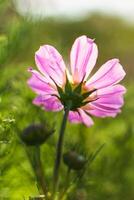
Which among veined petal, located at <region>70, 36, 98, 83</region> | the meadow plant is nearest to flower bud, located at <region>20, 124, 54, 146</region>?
the meadow plant

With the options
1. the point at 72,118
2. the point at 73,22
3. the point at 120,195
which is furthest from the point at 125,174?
the point at 73,22

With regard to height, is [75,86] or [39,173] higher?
[75,86]

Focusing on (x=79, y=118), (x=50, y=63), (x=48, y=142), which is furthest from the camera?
(x=48, y=142)

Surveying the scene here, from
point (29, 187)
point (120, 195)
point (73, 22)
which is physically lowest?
point (120, 195)

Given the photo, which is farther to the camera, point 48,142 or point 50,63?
point 48,142

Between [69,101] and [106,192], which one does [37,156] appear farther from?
[106,192]

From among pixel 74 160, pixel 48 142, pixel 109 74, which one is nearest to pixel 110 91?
pixel 109 74

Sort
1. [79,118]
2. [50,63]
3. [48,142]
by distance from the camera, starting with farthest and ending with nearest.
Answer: [48,142], [79,118], [50,63]

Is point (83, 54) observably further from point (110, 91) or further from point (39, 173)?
point (39, 173)
